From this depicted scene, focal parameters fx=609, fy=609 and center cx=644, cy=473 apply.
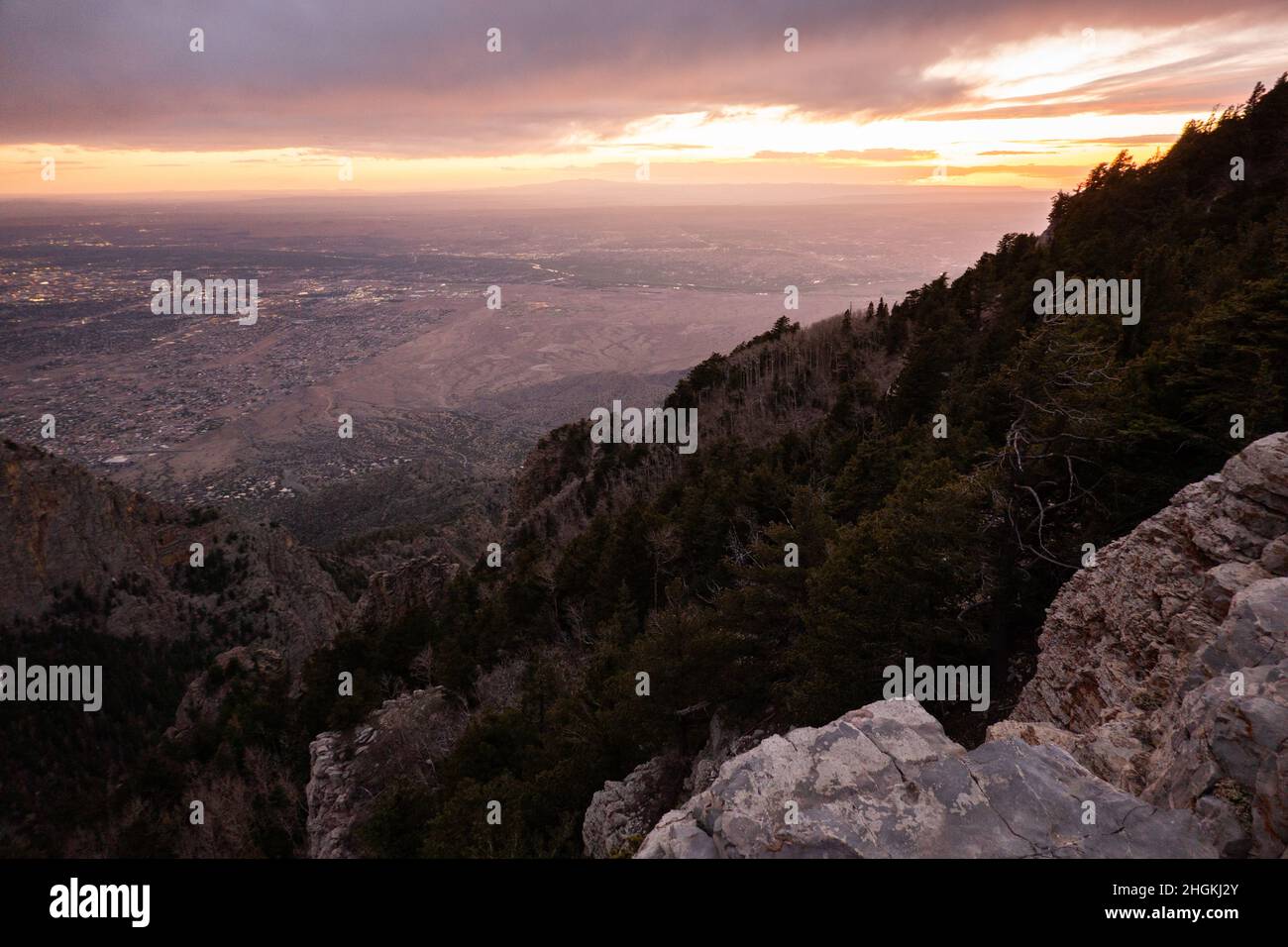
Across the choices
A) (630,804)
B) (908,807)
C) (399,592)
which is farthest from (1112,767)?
(399,592)

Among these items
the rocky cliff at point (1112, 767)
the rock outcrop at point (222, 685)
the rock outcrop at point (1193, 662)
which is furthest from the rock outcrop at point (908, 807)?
the rock outcrop at point (222, 685)

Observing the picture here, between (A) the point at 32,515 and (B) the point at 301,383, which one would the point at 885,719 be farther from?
(B) the point at 301,383

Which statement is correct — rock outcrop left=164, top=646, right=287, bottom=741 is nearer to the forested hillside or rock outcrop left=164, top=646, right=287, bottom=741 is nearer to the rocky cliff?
the forested hillside

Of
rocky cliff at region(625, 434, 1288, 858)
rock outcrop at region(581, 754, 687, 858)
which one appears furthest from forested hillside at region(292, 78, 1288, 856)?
rocky cliff at region(625, 434, 1288, 858)

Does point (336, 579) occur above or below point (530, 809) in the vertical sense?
below
